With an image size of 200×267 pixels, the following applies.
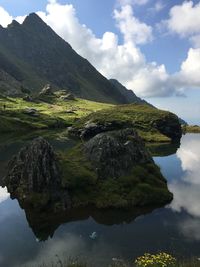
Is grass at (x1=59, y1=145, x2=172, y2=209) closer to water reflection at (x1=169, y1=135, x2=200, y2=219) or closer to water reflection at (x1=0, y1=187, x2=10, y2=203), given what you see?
water reflection at (x1=169, y1=135, x2=200, y2=219)

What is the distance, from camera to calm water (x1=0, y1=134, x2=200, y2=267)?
133ft

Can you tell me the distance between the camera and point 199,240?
45.4 metres

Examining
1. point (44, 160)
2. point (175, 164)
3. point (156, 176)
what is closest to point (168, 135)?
point (175, 164)

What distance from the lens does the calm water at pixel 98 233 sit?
4069 cm

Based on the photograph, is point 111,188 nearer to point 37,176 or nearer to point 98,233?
point 37,176

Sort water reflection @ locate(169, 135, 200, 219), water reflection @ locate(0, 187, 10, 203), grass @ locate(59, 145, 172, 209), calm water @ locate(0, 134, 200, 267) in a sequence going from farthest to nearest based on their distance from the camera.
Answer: water reflection @ locate(0, 187, 10, 203) < water reflection @ locate(169, 135, 200, 219) < grass @ locate(59, 145, 172, 209) < calm water @ locate(0, 134, 200, 267)

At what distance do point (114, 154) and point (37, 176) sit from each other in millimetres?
14451

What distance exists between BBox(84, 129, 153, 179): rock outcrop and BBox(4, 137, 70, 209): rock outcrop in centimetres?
759

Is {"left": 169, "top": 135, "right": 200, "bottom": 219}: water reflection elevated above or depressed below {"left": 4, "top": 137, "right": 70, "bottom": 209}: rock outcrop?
below

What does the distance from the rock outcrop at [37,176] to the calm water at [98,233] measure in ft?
8.61

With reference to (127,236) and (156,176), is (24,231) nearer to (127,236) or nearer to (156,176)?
(127,236)

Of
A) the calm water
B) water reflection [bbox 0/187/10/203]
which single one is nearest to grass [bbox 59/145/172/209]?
the calm water

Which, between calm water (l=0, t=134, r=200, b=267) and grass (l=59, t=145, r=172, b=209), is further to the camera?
grass (l=59, t=145, r=172, b=209)

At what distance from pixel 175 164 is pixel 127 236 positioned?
59.8m
